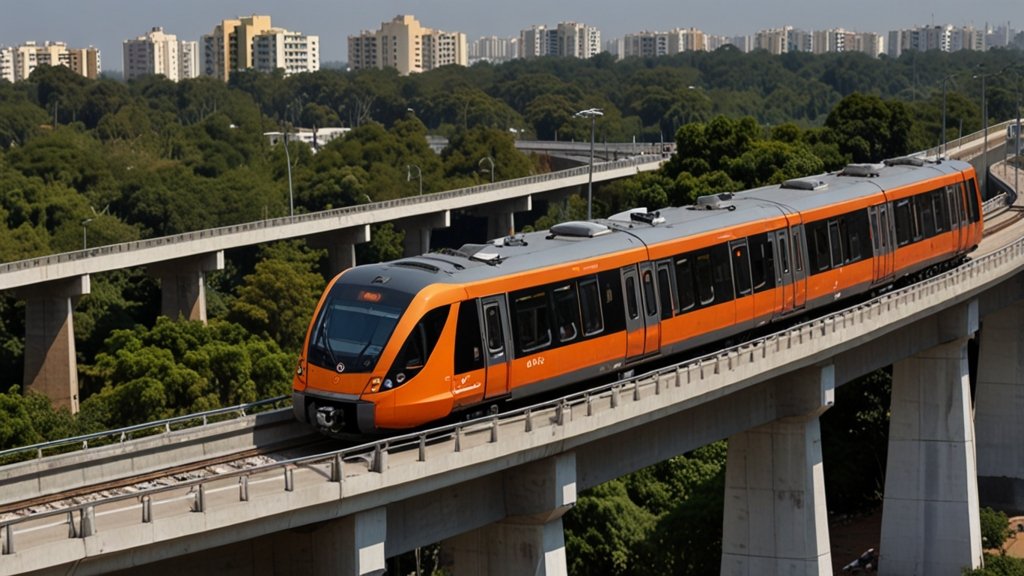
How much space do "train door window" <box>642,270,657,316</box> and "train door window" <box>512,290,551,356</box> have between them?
3.47 meters

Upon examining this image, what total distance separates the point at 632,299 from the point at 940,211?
17846 millimetres

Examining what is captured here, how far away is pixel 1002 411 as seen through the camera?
62312 mm

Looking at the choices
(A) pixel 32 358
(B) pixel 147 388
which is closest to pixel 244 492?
(B) pixel 147 388

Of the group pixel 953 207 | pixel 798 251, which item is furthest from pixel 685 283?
pixel 953 207

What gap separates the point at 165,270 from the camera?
8681 centimetres

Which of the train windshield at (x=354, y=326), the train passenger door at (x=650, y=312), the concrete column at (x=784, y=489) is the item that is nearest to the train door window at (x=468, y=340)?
the train windshield at (x=354, y=326)

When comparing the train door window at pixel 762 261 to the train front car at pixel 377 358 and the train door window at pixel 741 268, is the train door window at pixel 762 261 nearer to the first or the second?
the train door window at pixel 741 268

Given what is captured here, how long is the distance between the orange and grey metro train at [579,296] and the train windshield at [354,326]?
0.02 m

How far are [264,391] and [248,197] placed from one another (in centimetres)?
5310

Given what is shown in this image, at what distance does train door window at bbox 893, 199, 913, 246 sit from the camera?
149 ft

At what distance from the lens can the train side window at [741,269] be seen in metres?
37.6

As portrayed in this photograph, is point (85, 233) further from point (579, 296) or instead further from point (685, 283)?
point (579, 296)

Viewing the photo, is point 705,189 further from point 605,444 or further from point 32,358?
point 605,444

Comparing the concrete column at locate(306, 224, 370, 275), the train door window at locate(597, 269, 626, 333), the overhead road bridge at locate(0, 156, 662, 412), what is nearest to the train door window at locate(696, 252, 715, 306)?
the train door window at locate(597, 269, 626, 333)
